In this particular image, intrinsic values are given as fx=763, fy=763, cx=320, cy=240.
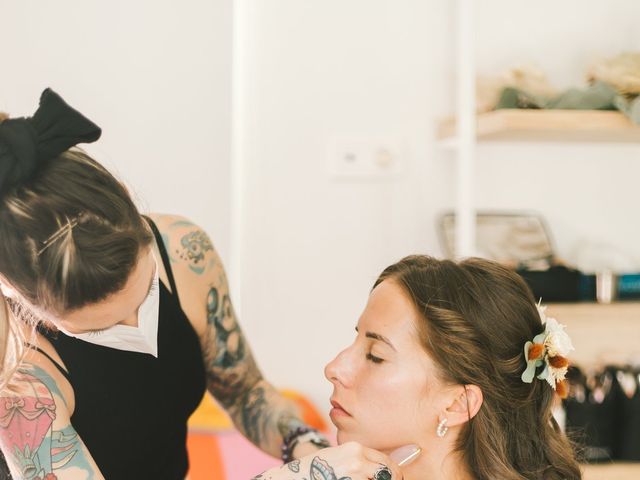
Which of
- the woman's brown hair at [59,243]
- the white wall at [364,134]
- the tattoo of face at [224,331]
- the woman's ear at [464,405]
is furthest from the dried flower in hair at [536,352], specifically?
the white wall at [364,134]

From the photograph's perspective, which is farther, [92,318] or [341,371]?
[341,371]

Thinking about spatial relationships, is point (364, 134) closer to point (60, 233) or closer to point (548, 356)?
point (548, 356)

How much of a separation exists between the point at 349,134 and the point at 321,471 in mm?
1327

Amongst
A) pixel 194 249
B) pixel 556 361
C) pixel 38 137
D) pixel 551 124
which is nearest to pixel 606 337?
pixel 551 124

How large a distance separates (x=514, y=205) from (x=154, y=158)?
1.34 m

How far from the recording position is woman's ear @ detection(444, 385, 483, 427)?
3.96ft

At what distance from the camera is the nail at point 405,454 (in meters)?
1.20

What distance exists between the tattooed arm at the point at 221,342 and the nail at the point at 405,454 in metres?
0.26

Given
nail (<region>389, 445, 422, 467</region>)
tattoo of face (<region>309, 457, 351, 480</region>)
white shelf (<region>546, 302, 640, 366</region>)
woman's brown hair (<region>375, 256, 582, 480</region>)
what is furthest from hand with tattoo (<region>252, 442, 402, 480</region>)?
white shelf (<region>546, 302, 640, 366</region>)

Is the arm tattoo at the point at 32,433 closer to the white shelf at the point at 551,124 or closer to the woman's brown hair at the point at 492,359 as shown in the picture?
the woman's brown hair at the point at 492,359

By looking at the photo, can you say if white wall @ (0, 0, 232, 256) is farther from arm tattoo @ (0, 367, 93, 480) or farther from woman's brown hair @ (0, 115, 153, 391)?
arm tattoo @ (0, 367, 93, 480)

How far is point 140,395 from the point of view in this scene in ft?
4.03

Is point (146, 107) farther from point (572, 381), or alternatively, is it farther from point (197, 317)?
point (572, 381)

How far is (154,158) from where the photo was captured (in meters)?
1.35
